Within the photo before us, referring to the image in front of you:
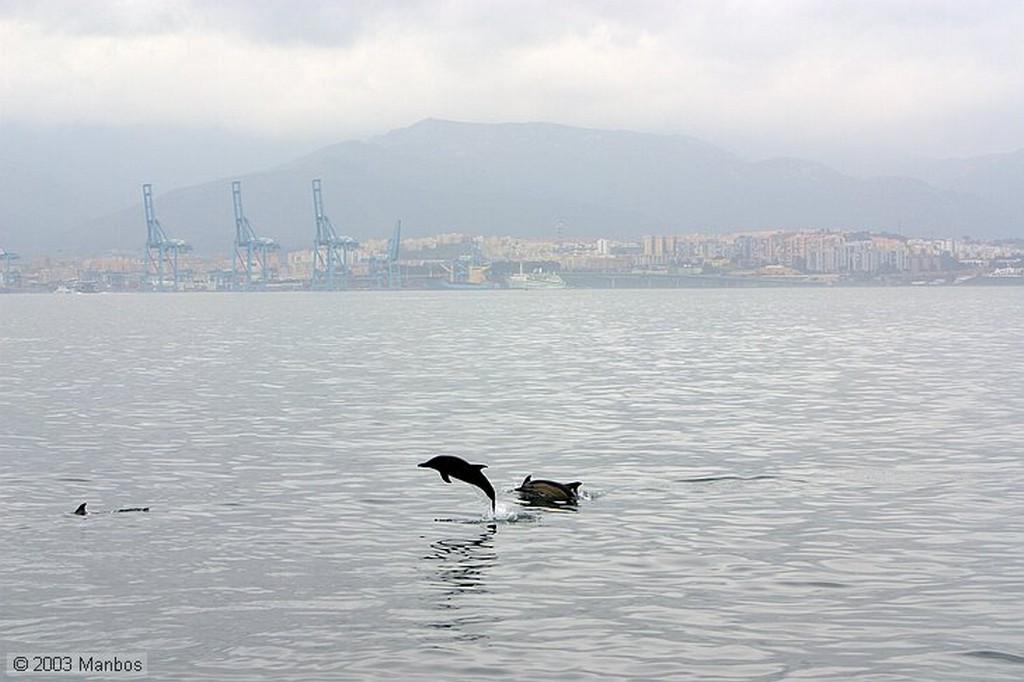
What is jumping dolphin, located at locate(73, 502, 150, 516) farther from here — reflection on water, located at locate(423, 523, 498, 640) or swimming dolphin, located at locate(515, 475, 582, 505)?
swimming dolphin, located at locate(515, 475, 582, 505)

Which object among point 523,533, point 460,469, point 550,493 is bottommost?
point 523,533

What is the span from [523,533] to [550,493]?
2.44 meters

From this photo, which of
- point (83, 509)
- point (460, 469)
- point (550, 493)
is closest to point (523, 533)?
point (460, 469)

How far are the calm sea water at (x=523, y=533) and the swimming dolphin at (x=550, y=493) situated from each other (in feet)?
1.58

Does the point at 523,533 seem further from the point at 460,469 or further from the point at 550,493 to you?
the point at 550,493

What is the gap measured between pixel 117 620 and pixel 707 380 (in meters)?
35.4

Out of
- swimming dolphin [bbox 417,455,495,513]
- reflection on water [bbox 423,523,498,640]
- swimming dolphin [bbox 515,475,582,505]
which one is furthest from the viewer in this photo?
swimming dolphin [bbox 515,475,582,505]

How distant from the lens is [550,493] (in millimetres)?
22406

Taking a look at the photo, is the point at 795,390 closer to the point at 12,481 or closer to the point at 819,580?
the point at 12,481

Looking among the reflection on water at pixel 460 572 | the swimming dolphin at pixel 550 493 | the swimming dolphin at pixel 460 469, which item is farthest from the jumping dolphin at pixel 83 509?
the swimming dolphin at pixel 550 493

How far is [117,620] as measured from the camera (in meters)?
15.4

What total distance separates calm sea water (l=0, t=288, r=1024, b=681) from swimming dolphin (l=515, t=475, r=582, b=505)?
483 mm

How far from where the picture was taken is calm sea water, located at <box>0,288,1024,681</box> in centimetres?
1445

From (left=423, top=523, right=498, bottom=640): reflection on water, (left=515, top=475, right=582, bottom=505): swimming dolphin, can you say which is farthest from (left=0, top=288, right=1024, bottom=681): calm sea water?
(left=515, top=475, right=582, bottom=505): swimming dolphin
